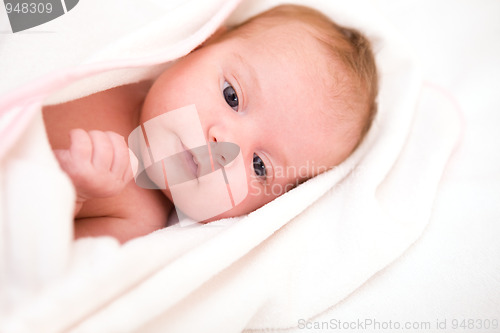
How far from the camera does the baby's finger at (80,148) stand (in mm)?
697

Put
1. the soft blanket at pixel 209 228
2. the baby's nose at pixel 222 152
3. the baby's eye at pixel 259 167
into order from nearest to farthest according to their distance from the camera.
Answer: the soft blanket at pixel 209 228
the baby's nose at pixel 222 152
the baby's eye at pixel 259 167

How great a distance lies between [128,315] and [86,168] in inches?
9.9

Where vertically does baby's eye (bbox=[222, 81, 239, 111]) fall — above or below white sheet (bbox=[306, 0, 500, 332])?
above

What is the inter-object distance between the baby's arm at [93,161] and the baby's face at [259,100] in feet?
0.84

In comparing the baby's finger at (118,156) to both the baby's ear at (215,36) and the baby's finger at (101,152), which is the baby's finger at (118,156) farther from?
the baby's ear at (215,36)

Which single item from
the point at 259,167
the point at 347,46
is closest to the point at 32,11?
the point at 259,167

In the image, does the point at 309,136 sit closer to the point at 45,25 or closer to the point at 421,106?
the point at 421,106

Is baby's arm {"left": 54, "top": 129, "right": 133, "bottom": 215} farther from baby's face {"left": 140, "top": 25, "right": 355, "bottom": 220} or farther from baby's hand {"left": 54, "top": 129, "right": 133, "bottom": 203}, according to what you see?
baby's face {"left": 140, "top": 25, "right": 355, "bottom": 220}

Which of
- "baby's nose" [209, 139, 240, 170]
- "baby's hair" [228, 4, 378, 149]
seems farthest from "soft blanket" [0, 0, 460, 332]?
"baby's nose" [209, 139, 240, 170]

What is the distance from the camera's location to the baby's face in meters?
0.98

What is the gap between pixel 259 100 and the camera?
1.00 meters

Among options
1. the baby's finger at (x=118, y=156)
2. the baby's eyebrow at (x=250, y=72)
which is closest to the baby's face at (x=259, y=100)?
the baby's eyebrow at (x=250, y=72)

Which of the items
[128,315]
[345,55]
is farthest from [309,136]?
[128,315]

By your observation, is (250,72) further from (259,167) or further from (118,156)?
(118,156)
